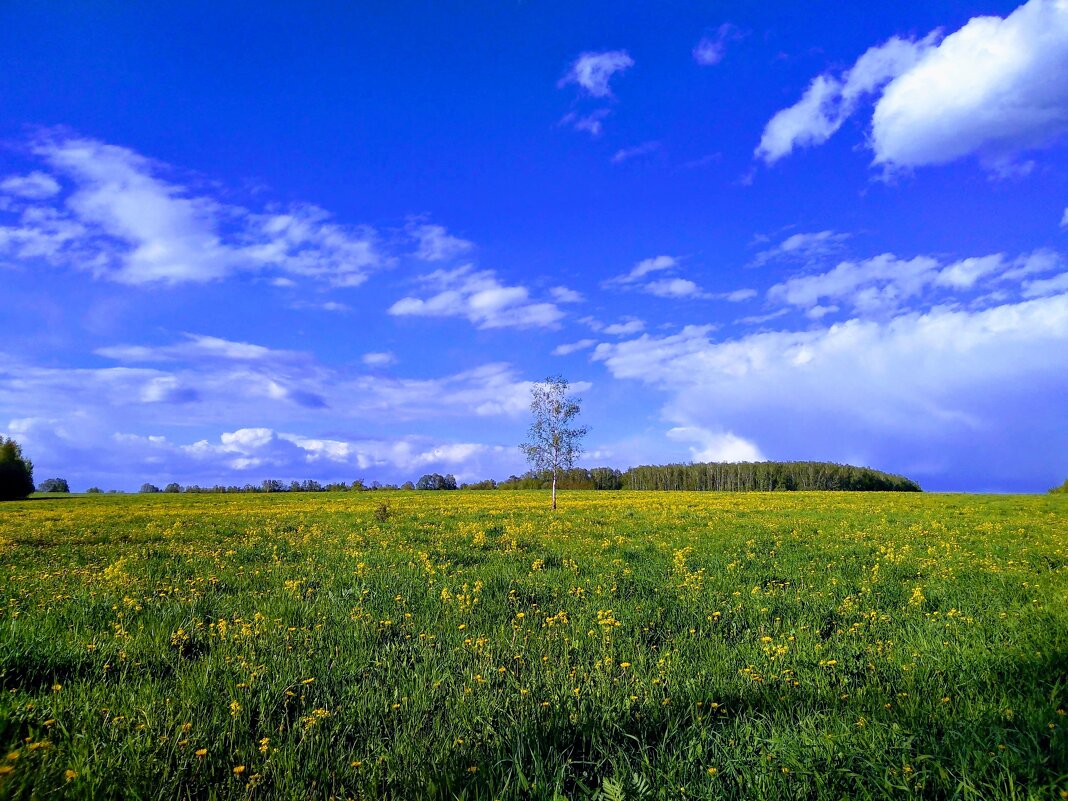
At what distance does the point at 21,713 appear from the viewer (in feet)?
14.9

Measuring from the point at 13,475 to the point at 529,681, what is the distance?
352 feet

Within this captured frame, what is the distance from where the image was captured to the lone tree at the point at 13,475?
79375mm

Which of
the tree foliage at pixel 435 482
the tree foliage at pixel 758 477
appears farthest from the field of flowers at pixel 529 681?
the tree foliage at pixel 758 477

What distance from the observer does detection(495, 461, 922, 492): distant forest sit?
14488 cm

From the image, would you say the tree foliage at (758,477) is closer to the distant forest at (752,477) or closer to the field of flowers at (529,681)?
the distant forest at (752,477)

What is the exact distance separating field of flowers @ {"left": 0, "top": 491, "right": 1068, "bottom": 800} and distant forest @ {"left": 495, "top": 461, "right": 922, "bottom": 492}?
13066cm

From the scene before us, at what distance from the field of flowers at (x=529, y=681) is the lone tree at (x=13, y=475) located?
93.8 m

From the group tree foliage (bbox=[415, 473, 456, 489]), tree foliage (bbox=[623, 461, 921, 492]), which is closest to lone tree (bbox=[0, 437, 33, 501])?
tree foliage (bbox=[415, 473, 456, 489])

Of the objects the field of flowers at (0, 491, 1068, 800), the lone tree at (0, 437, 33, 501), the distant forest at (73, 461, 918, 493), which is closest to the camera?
the field of flowers at (0, 491, 1068, 800)

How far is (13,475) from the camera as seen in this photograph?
80.8 m

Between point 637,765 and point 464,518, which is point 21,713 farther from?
point 464,518

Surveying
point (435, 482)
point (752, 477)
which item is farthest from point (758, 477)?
point (435, 482)

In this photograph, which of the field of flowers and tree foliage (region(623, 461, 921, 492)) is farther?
tree foliage (region(623, 461, 921, 492))

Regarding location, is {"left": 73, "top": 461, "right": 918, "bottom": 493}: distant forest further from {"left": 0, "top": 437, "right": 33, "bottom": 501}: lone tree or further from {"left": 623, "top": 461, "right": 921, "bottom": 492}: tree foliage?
{"left": 0, "top": 437, "right": 33, "bottom": 501}: lone tree
